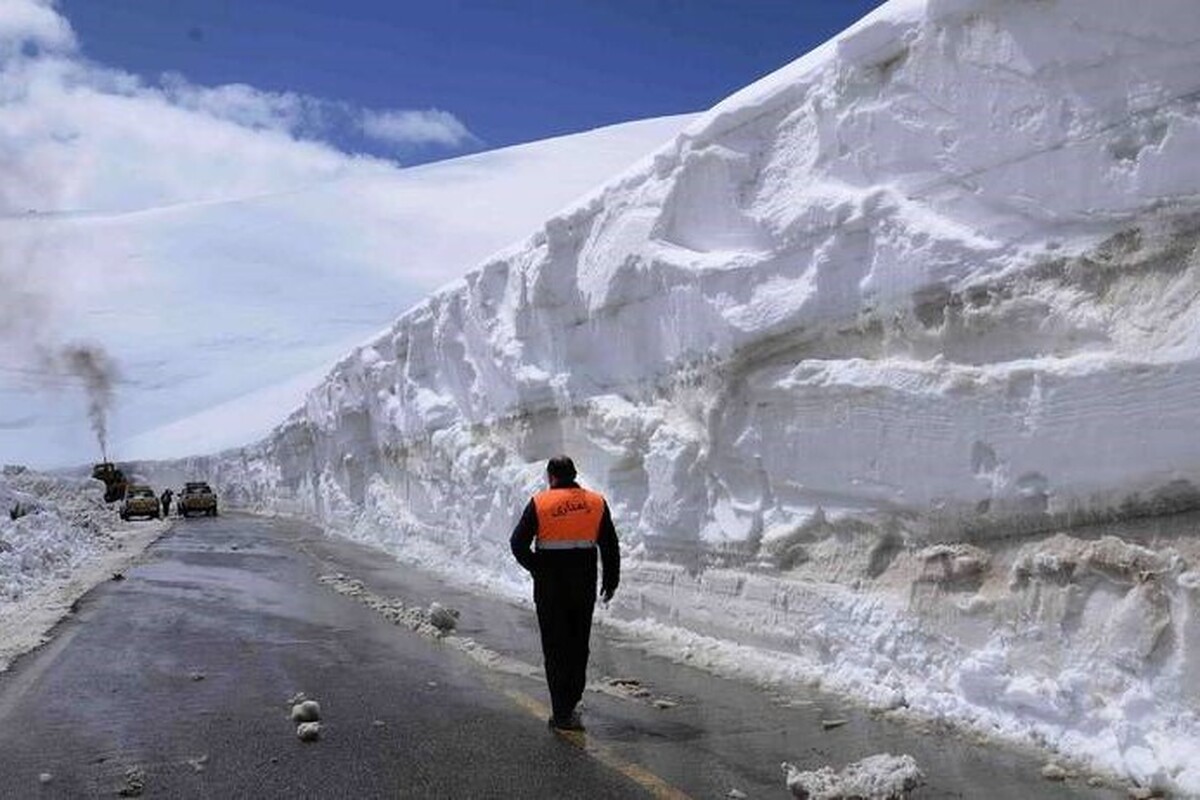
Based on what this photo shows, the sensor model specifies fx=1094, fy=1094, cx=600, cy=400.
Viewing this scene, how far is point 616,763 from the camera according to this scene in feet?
16.9

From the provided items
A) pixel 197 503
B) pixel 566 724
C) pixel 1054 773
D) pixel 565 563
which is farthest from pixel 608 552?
pixel 197 503

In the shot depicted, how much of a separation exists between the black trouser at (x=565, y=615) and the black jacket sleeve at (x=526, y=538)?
0.24 feet

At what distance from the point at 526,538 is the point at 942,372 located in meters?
2.60

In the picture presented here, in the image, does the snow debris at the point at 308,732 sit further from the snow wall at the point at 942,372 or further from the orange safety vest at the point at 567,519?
the snow wall at the point at 942,372

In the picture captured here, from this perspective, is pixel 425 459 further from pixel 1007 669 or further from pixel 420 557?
pixel 1007 669

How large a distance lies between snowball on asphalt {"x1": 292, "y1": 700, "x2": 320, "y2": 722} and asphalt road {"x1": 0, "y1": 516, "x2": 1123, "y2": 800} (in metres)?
0.09

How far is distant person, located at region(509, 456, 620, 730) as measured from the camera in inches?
239

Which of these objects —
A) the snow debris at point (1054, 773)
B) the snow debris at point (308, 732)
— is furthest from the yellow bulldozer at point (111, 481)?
the snow debris at point (1054, 773)

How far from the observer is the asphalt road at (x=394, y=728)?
4824mm

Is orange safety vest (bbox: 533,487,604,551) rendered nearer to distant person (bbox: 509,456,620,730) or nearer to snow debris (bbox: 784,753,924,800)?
distant person (bbox: 509,456,620,730)

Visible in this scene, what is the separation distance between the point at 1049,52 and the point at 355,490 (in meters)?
23.9

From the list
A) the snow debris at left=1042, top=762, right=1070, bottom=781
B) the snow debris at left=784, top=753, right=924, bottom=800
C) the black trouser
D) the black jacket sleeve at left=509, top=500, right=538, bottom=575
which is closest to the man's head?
the black jacket sleeve at left=509, top=500, right=538, bottom=575

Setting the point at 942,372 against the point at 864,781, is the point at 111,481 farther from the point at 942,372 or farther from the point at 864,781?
the point at 864,781

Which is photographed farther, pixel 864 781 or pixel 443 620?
pixel 443 620
